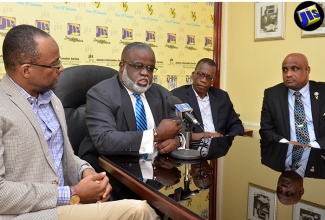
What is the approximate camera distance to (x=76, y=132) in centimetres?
234

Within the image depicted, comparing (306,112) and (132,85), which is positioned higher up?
(132,85)

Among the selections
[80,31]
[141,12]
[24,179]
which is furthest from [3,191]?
[141,12]

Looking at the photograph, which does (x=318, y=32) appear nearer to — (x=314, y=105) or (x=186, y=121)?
(x=314, y=105)

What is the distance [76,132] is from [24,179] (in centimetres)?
103

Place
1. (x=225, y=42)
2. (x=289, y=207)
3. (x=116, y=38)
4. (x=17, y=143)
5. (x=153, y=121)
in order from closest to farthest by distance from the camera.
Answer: (x=289, y=207) → (x=17, y=143) → (x=153, y=121) → (x=116, y=38) → (x=225, y=42)

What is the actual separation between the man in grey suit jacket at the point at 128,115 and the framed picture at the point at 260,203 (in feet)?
2.12

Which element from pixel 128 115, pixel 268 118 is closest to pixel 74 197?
pixel 128 115

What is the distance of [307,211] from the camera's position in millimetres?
1101

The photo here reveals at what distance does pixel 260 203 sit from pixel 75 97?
1.60 meters

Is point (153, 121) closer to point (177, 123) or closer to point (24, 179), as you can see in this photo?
point (177, 123)

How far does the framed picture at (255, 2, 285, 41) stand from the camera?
3504 mm

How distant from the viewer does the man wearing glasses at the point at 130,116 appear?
185cm

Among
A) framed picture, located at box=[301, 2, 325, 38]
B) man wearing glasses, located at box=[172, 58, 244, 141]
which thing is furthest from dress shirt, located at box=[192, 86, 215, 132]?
framed picture, located at box=[301, 2, 325, 38]

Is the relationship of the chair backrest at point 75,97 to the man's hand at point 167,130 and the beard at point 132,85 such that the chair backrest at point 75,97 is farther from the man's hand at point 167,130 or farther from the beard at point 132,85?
the man's hand at point 167,130
